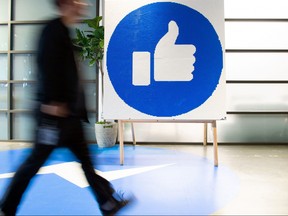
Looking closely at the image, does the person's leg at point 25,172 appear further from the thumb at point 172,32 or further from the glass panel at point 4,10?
the glass panel at point 4,10

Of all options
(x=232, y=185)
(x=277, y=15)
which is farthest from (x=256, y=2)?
(x=232, y=185)

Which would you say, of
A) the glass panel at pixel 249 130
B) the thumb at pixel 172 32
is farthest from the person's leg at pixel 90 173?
the glass panel at pixel 249 130

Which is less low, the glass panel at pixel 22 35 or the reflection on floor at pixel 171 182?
the glass panel at pixel 22 35

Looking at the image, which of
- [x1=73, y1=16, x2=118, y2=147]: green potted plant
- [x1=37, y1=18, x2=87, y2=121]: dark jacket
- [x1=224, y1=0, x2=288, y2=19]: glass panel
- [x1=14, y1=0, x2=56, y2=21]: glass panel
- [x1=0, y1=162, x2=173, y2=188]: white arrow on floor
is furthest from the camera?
[x1=14, y1=0, x2=56, y2=21]: glass panel

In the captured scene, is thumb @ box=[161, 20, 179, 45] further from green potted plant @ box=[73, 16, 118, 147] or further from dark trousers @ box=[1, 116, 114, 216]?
dark trousers @ box=[1, 116, 114, 216]

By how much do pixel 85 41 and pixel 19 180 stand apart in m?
A: 3.02

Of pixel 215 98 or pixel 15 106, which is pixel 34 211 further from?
pixel 15 106

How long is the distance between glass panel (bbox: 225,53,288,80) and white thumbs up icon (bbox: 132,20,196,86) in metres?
1.90

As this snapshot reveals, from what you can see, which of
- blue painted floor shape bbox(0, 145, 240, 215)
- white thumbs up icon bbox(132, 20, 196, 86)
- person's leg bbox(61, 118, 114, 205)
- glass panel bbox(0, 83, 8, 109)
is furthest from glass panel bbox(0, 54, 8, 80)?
person's leg bbox(61, 118, 114, 205)

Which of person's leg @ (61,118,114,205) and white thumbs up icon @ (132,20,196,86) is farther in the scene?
white thumbs up icon @ (132,20,196,86)

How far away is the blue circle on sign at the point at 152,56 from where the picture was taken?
290cm

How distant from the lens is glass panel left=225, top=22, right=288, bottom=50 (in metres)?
4.50

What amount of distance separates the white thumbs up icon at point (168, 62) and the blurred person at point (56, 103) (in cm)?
152

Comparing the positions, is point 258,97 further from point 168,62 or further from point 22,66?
point 22,66
